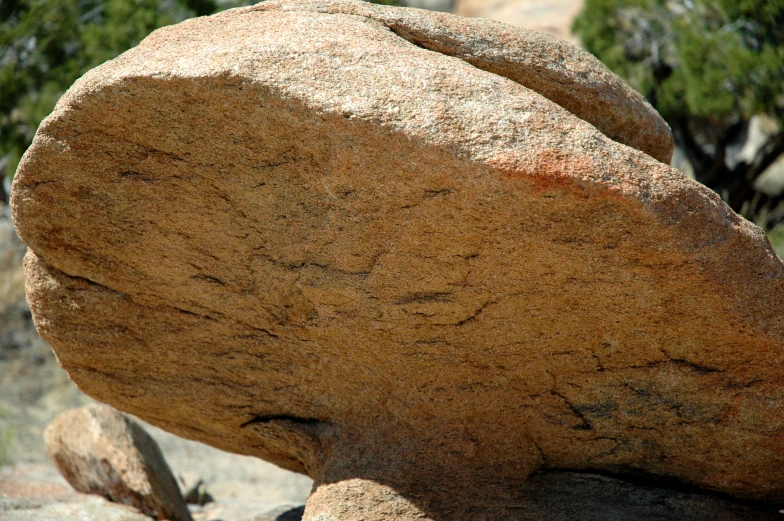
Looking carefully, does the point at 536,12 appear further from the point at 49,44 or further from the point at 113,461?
the point at 113,461

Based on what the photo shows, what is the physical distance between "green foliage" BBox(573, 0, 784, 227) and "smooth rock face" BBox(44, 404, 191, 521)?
14.3 feet

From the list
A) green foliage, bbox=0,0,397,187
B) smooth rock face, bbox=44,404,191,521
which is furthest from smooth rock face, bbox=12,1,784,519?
green foliage, bbox=0,0,397,187

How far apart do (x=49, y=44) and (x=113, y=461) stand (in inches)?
147

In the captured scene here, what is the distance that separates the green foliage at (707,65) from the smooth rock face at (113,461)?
4345 mm

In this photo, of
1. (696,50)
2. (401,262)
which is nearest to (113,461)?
(401,262)

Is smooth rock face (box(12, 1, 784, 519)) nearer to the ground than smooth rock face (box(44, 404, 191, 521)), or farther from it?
farther from it

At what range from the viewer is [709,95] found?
5.64 m

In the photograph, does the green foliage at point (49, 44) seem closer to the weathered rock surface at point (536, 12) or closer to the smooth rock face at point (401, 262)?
the smooth rock face at point (401, 262)

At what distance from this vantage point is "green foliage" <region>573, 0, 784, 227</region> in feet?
16.9

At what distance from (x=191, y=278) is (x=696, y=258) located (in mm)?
1282

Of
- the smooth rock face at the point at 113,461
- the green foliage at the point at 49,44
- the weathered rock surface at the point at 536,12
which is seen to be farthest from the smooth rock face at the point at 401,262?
the weathered rock surface at the point at 536,12

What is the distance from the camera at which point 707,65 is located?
18.4 ft

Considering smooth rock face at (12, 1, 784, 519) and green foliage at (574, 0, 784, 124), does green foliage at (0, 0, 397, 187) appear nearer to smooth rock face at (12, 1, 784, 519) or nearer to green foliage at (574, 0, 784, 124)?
green foliage at (574, 0, 784, 124)

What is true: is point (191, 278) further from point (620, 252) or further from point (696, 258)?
point (696, 258)
